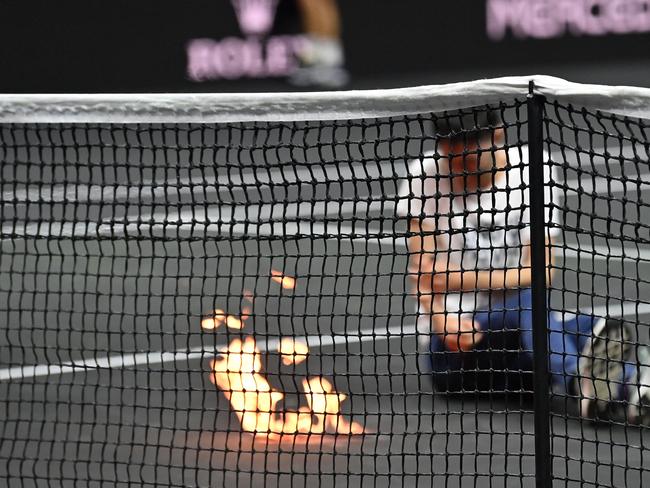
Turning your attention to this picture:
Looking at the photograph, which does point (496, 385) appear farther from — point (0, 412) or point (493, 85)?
point (493, 85)

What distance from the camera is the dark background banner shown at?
13.4m

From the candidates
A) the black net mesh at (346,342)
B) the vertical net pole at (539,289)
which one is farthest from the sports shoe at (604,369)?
the vertical net pole at (539,289)

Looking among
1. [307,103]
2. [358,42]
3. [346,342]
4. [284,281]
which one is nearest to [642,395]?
[346,342]

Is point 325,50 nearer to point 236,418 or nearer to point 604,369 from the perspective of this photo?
point 236,418

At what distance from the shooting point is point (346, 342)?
4469mm

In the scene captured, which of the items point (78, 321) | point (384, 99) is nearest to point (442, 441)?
point (384, 99)

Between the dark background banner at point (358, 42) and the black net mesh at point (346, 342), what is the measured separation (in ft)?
15.3

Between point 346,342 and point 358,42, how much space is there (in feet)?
31.8

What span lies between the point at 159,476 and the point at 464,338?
169 centimetres

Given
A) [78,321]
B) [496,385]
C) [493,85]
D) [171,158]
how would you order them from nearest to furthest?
[493,85] < [496,385] < [78,321] < [171,158]

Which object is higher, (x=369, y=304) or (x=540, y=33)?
(x=540, y=33)

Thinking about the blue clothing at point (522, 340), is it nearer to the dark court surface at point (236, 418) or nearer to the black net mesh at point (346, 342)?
the black net mesh at point (346, 342)

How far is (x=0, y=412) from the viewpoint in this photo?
643 cm

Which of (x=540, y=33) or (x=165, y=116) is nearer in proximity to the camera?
(x=165, y=116)
